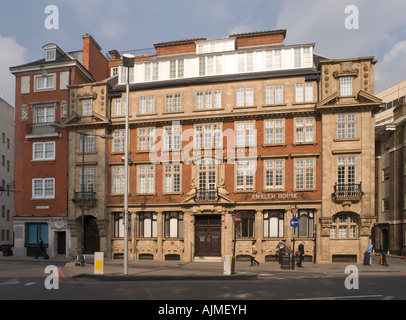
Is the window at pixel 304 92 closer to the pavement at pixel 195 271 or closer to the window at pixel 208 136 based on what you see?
the window at pixel 208 136

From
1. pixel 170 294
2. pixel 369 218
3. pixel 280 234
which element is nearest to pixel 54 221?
pixel 280 234

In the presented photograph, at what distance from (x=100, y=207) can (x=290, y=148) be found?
53.6 feet

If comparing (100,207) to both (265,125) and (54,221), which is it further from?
(265,125)

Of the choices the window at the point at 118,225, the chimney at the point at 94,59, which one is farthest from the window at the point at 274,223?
the chimney at the point at 94,59

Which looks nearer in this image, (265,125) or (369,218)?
(369,218)

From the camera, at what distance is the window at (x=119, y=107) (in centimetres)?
3397

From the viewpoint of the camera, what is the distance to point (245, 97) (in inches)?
1254

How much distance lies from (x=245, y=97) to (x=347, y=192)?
10.8 metres

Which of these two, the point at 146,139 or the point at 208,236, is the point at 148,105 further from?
the point at 208,236

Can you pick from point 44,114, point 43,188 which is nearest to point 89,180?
point 43,188

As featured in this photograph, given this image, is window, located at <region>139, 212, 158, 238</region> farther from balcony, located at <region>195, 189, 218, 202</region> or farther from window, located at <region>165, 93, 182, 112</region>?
window, located at <region>165, 93, 182, 112</region>

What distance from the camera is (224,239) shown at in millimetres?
30812

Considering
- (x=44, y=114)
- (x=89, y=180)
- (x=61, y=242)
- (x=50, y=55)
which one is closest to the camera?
(x=89, y=180)

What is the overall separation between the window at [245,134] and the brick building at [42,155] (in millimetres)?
15274
